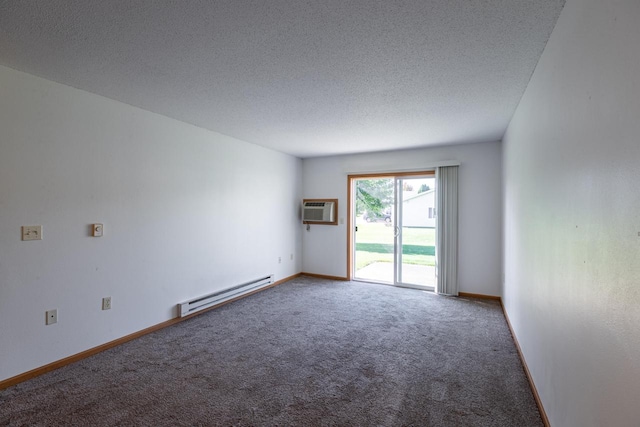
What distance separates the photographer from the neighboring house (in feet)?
16.2

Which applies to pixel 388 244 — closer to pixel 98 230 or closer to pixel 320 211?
pixel 320 211

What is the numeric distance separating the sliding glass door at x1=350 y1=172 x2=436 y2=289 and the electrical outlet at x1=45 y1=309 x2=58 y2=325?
4187 mm

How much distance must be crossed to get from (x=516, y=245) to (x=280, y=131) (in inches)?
121

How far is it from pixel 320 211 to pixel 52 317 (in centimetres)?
399

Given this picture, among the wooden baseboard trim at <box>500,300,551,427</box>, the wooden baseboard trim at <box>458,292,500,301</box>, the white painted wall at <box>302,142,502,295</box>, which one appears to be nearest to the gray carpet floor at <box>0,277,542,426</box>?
the wooden baseboard trim at <box>500,300,551,427</box>

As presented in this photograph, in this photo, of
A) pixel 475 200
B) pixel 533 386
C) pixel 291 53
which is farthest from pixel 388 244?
pixel 291 53

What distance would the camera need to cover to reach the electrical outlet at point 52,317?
2.47 meters

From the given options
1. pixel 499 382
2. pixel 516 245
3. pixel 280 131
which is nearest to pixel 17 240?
pixel 280 131

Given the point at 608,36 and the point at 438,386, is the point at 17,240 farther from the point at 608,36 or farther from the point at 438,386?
the point at 608,36

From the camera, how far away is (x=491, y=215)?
445 cm

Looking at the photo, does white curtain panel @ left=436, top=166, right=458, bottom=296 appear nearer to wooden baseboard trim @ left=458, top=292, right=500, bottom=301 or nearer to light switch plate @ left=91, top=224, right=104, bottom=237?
wooden baseboard trim @ left=458, top=292, right=500, bottom=301

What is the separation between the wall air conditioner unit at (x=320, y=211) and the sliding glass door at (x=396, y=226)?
362mm

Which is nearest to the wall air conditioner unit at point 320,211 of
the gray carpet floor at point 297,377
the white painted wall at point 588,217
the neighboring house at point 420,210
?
the neighboring house at point 420,210

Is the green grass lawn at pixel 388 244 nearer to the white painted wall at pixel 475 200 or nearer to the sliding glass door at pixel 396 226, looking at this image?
the sliding glass door at pixel 396 226
